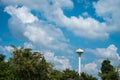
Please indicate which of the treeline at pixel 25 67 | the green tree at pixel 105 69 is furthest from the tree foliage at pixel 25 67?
the green tree at pixel 105 69

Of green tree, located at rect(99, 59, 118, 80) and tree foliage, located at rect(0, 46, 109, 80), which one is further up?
green tree, located at rect(99, 59, 118, 80)

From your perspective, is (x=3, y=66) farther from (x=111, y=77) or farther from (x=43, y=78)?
(x=111, y=77)

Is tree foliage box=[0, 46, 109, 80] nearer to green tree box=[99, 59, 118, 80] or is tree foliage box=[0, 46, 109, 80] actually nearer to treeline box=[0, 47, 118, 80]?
treeline box=[0, 47, 118, 80]

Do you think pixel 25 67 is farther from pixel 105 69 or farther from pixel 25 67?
pixel 105 69

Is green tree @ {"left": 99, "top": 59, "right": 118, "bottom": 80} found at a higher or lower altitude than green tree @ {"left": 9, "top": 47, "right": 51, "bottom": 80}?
higher

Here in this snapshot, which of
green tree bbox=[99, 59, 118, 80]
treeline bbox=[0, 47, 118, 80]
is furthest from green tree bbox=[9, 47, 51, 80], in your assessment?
green tree bbox=[99, 59, 118, 80]

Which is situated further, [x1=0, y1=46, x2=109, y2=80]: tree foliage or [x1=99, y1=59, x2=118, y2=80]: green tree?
[x1=99, y1=59, x2=118, y2=80]: green tree

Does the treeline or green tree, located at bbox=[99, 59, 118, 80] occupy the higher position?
green tree, located at bbox=[99, 59, 118, 80]

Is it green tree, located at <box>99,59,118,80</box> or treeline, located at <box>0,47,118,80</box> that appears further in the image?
green tree, located at <box>99,59,118,80</box>

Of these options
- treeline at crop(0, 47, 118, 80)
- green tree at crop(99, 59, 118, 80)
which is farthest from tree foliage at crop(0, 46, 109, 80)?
green tree at crop(99, 59, 118, 80)

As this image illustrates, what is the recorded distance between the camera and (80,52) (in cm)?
6519

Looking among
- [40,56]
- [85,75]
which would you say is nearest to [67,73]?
[85,75]

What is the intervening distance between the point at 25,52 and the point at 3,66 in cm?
389

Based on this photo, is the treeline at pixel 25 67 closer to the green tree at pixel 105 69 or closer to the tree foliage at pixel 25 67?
the tree foliage at pixel 25 67
